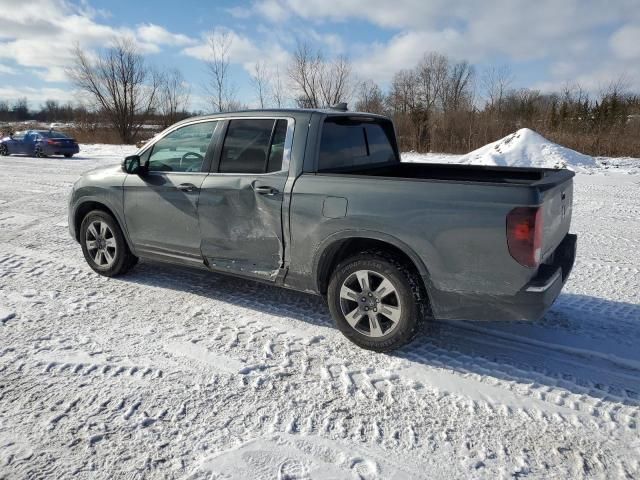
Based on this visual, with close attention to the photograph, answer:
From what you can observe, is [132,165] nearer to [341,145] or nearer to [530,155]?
[341,145]

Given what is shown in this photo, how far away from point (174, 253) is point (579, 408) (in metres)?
3.72

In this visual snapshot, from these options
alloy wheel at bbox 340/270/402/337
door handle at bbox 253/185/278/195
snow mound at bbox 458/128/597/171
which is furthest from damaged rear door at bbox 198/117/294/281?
snow mound at bbox 458/128/597/171

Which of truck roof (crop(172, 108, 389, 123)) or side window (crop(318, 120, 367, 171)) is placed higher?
truck roof (crop(172, 108, 389, 123))

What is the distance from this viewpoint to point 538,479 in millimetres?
2338

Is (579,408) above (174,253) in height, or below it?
below

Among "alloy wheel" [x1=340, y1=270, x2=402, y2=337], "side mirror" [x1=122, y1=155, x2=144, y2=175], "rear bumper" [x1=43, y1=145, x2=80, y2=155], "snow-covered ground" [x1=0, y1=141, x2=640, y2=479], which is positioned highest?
"rear bumper" [x1=43, y1=145, x2=80, y2=155]

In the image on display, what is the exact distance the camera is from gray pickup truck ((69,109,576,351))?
302 cm

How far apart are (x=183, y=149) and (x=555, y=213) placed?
3452 millimetres

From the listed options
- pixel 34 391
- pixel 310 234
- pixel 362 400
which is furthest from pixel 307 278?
pixel 34 391

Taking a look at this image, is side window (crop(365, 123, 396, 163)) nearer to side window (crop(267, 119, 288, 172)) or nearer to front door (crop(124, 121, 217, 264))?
side window (crop(267, 119, 288, 172))

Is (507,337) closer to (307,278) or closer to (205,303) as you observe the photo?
(307,278)

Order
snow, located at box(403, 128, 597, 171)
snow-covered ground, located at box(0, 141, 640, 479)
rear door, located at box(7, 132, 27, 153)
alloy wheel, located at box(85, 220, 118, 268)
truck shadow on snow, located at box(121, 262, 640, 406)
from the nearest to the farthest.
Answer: snow-covered ground, located at box(0, 141, 640, 479) → truck shadow on snow, located at box(121, 262, 640, 406) → alloy wheel, located at box(85, 220, 118, 268) → snow, located at box(403, 128, 597, 171) → rear door, located at box(7, 132, 27, 153)

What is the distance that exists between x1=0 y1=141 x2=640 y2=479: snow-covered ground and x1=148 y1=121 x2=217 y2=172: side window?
1.31 m

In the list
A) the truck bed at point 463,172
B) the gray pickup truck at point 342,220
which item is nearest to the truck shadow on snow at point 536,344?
the gray pickup truck at point 342,220
